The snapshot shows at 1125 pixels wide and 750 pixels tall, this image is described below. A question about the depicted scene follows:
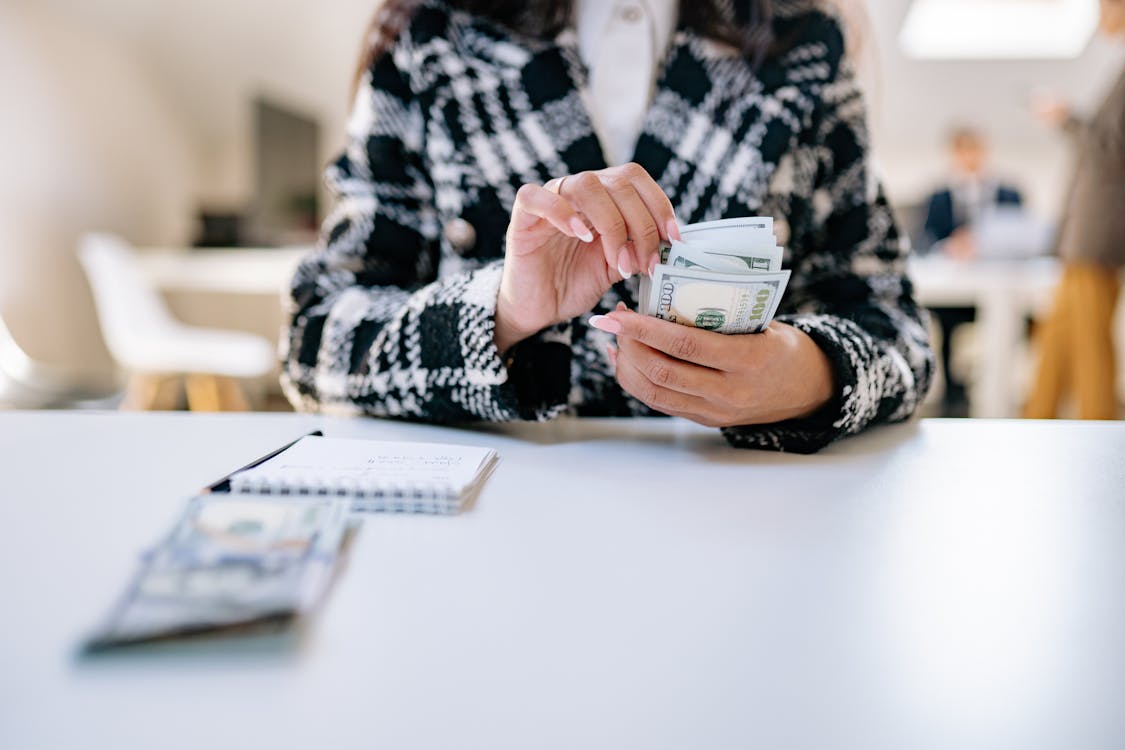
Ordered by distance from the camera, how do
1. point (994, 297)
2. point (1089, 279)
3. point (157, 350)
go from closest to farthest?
point (1089, 279), point (157, 350), point (994, 297)

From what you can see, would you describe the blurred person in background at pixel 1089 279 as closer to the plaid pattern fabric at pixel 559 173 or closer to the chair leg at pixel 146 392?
the plaid pattern fabric at pixel 559 173

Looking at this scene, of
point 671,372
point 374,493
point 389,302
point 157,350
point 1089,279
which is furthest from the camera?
point 157,350

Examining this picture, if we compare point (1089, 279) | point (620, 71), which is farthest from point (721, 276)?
point (1089, 279)

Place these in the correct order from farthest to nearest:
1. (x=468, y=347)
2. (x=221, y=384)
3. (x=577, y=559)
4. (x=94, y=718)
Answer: (x=221, y=384), (x=468, y=347), (x=577, y=559), (x=94, y=718)

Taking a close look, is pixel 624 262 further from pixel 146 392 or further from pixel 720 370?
pixel 146 392

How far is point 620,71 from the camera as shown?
0.85 meters

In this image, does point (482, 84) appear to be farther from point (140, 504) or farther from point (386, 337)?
point (140, 504)

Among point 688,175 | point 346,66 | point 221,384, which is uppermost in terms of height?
point 346,66

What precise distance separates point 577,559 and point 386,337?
0.36 m

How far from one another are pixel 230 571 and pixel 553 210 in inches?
12.2

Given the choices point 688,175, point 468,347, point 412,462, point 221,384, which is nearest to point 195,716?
point 412,462

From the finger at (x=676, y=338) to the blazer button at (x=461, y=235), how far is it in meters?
0.28

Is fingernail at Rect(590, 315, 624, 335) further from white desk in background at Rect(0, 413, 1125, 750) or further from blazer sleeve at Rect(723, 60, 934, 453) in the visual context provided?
blazer sleeve at Rect(723, 60, 934, 453)

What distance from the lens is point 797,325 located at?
680mm
